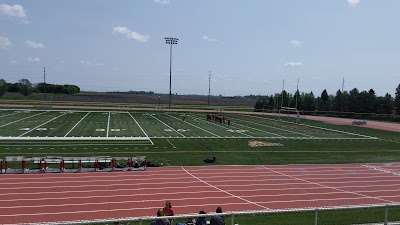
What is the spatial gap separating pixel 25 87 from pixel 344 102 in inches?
4247

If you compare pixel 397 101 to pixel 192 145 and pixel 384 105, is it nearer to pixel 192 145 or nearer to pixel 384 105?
pixel 384 105

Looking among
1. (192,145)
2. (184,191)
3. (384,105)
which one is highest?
(384,105)

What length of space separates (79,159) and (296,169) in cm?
1292

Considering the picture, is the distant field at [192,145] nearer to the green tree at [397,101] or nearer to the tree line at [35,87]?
the green tree at [397,101]

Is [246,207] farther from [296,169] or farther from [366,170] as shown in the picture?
[366,170]

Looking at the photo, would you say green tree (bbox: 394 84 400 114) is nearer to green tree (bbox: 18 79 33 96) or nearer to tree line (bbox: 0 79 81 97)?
green tree (bbox: 18 79 33 96)

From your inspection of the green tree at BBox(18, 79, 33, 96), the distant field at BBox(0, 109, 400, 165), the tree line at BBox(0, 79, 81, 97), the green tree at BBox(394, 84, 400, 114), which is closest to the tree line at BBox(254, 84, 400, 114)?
the green tree at BBox(394, 84, 400, 114)

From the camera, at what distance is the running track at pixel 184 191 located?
51.6 feet

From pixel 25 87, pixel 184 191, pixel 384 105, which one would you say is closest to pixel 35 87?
pixel 25 87

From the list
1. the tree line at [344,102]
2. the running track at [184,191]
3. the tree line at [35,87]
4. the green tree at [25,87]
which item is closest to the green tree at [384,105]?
the tree line at [344,102]

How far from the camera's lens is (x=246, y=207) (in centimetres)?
1666

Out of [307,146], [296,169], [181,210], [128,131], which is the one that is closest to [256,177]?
[296,169]

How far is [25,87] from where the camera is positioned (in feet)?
473

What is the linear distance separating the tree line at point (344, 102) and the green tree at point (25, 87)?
81.0m
